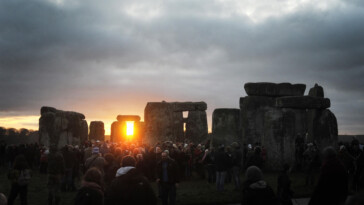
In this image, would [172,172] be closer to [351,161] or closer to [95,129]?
[351,161]

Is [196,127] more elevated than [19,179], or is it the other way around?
[196,127]

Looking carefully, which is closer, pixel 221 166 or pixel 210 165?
pixel 221 166

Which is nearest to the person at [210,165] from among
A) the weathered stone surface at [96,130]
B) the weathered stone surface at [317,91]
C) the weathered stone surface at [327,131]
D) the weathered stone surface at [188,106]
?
the weathered stone surface at [327,131]

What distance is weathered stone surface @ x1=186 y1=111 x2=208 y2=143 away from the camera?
80.5ft

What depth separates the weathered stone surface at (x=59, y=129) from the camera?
21.2 m

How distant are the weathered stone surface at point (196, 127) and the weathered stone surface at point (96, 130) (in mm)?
12238

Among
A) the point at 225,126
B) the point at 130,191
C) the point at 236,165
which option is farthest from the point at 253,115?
the point at 130,191

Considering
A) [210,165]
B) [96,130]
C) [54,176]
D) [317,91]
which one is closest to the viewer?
[54,176]

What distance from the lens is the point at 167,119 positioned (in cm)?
2539

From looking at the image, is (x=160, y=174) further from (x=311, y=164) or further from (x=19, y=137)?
(x=19, y=137)

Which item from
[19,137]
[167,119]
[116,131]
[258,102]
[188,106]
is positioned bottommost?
[19,137]

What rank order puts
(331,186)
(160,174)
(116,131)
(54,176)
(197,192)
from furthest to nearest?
(116,131), (197,192), (54,176), (160,174), (331,186)

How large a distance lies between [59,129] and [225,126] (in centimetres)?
970

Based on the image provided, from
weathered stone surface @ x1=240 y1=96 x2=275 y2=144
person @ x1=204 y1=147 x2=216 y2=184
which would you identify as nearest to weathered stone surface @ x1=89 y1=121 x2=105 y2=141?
weathered stone surface @ x1=240 y1=96 x2=275 y2=144
